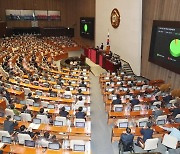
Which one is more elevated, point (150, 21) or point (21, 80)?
point (150, 21)

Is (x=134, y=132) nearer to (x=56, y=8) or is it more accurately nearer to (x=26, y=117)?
(x=26, y=117)

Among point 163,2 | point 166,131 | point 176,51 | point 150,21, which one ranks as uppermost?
point 163,2

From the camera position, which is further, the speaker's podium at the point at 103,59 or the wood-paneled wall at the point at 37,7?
the wood-paneled wall at the point at 37,7

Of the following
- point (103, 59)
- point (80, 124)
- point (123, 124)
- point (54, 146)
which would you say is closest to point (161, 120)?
point (123, 124)

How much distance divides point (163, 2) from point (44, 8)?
98.6ft

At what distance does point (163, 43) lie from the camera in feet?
61.4

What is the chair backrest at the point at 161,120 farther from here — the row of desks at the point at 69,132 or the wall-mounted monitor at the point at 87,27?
the wall-mounted monitor at the point at 87,27

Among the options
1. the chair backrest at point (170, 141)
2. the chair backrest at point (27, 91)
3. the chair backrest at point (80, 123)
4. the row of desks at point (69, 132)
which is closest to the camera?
the chair backrest at point (170, 141)

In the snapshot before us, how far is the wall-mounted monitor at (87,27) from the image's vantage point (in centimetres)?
3462

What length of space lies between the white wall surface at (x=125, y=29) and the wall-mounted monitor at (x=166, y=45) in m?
2.49

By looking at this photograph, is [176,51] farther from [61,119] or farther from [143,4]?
[61,119]

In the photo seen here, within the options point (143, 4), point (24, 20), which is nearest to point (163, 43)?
point (143, 4)

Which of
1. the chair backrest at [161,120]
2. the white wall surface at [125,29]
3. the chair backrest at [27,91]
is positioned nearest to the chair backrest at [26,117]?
the chair backrest at [27,91]

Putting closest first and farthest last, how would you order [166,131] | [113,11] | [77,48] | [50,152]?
[50,152], [166,131], [113,11], [77,48]
